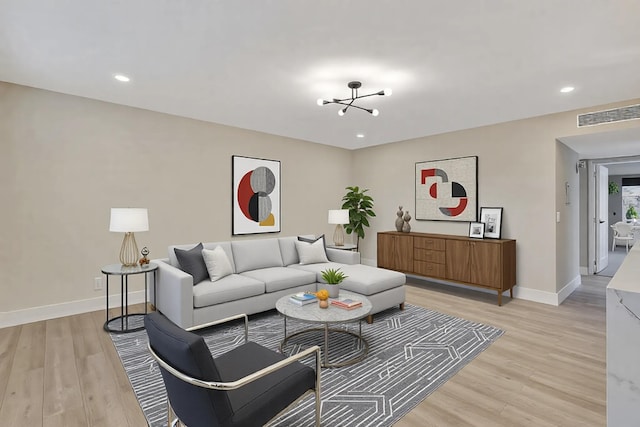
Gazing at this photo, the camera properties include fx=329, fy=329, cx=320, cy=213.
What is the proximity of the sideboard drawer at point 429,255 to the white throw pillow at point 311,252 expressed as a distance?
1494mm

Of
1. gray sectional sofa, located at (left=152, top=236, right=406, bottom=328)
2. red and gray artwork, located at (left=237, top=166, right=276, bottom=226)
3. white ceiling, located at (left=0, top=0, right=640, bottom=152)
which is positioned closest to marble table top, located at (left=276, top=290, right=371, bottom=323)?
gray sectional sofa, located at (left=152, top=236, right=406, bottom=328)

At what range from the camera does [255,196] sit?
17.5 ft

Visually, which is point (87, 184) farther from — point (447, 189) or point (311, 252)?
point (447, 189)

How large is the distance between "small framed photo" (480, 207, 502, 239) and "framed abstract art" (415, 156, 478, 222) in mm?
162

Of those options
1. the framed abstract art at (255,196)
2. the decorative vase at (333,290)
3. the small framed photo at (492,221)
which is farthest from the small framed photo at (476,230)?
the framed abstract art at (255,196)

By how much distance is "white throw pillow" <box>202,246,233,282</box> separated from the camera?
3.68 meters

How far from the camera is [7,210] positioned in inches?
134

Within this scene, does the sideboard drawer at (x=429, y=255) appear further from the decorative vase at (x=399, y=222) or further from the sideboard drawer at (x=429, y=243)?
the decorative vase at (x=399, y=222)

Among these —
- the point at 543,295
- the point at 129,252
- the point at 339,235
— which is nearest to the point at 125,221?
the point at 129,252

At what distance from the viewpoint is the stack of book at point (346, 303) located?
283 centimetres

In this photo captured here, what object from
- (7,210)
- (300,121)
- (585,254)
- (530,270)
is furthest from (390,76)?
(585,254)

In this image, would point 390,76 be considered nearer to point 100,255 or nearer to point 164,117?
point 164,117

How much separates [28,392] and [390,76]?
3.78 metres

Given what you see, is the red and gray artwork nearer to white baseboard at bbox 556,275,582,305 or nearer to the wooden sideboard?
the wooden sideboard
